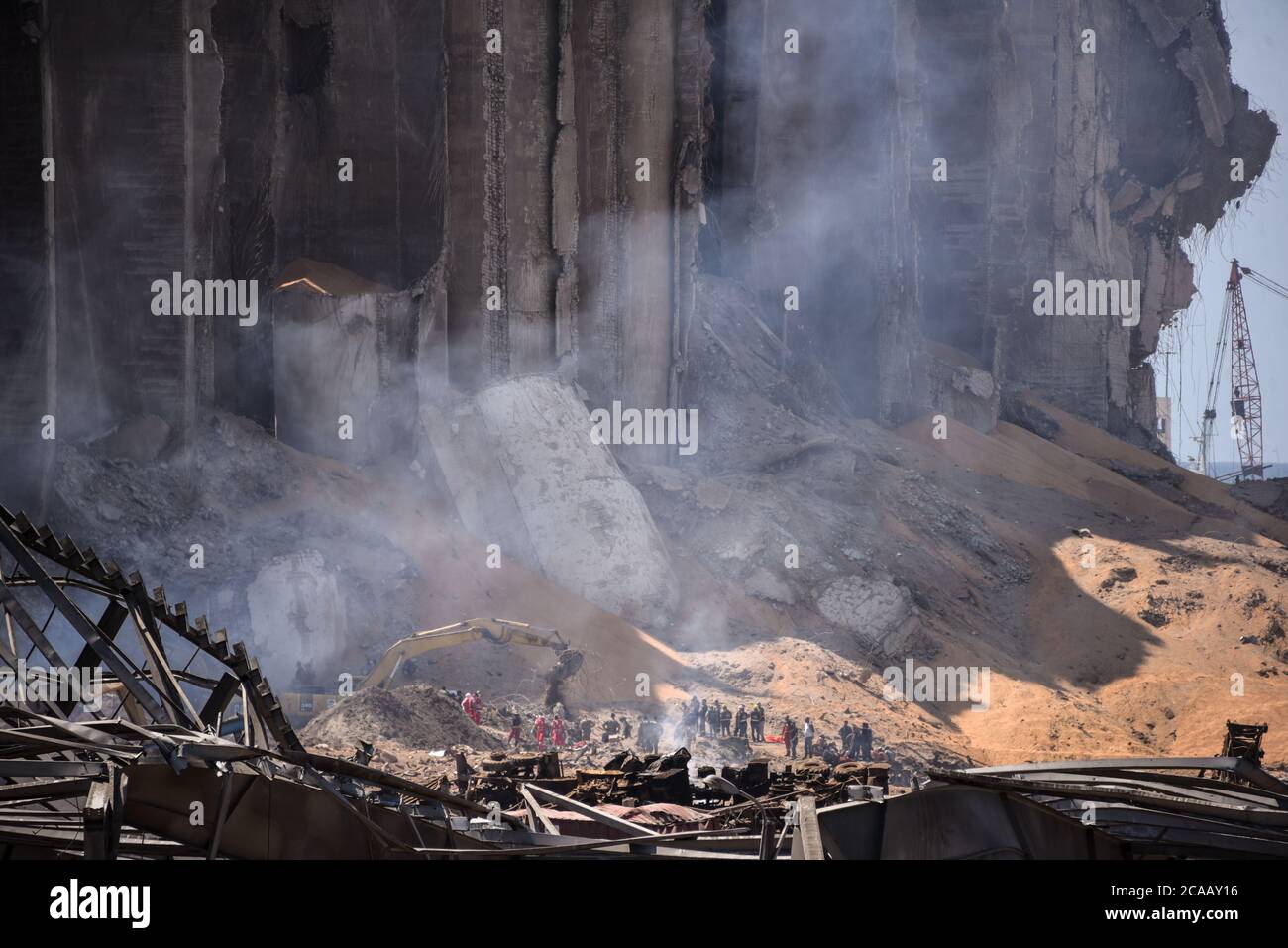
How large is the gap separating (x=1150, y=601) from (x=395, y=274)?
54.7ft

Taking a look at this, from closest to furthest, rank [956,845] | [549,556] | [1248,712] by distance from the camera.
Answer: [956,845]
[1248,712]
[549,556]

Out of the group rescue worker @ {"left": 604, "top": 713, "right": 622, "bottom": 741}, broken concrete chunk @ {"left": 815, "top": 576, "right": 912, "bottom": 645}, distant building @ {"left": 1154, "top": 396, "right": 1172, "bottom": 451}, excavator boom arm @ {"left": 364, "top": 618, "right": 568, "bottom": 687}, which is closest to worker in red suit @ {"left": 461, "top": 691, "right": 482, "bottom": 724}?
excavator boom arm @ {"left": 364, "top": 618, "right": 568, "bottom": 687}

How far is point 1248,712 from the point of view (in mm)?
25203

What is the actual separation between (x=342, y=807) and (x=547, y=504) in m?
21.3

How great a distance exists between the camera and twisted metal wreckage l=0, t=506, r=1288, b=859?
235 inches

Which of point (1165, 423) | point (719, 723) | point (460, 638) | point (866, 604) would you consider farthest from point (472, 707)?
point (1165, 423)

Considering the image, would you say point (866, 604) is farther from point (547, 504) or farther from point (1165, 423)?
point (1165, 423)

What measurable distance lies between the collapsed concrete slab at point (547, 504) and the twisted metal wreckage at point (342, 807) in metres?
18.4

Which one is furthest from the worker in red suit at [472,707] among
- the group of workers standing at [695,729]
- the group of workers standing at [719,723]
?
the group of workers standing at [719,723]

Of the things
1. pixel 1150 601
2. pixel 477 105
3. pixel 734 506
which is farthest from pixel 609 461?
pixel 1150 601

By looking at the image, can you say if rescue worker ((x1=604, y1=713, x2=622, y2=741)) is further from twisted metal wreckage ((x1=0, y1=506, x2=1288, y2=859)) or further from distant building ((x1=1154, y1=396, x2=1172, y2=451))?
distant building ((x1=1154, y1=396, x2=1172, y2=451))

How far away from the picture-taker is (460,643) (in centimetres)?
2327

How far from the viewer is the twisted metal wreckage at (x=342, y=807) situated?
5.96 meters

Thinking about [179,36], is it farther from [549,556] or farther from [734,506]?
[734,506]
